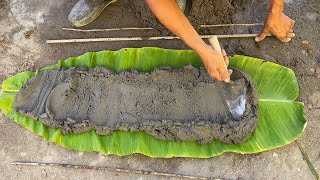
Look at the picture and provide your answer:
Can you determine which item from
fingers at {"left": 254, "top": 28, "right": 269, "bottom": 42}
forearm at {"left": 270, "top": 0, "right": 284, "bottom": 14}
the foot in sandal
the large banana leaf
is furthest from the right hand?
the foot in sandal

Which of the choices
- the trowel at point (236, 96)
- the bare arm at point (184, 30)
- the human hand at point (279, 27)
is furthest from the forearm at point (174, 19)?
the human hand at point (279, 27)

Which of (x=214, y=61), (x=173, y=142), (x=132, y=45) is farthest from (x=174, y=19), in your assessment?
(x=132, y=45)

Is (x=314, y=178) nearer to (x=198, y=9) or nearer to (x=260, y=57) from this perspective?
(x=260, y=57)

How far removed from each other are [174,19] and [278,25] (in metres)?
1.08

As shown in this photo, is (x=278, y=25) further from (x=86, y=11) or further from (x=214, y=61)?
(x=86, y=11)

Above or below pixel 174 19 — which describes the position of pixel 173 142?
below

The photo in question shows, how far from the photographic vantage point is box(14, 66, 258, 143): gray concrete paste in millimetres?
3400

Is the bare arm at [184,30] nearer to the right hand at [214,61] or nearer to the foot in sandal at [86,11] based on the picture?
A: the right hand at [214,61]

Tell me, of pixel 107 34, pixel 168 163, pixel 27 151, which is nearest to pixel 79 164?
pixel 27 151

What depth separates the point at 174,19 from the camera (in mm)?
2992

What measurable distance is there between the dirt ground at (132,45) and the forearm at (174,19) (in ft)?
3.02

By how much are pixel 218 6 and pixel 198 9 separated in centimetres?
19

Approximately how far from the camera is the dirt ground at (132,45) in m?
3.43

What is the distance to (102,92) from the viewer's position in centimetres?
370
